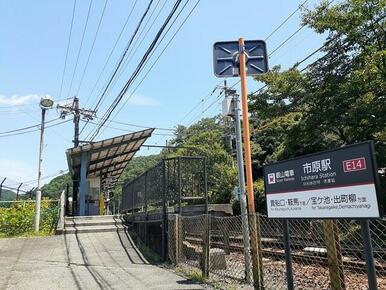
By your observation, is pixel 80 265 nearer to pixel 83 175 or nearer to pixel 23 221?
pixel 23 221

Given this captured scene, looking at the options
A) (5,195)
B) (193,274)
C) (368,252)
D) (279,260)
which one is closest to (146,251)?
(279,260)

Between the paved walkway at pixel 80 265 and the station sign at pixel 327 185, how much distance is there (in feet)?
9.59

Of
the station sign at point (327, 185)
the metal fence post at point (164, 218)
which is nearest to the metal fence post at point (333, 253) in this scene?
the station sign at point (327, 185)

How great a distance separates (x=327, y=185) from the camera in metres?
3.75

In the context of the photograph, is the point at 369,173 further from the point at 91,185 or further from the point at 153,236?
the point at 91,185

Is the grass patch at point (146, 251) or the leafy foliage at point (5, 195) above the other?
the leafy foliage at point (5, 195)

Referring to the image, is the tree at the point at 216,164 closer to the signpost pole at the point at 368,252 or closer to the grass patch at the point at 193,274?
the grass patch at the point at 193,274

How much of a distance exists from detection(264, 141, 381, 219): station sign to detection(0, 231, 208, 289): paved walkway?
292 centimetres

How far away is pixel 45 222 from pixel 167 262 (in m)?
9.39

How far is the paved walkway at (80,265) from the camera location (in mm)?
7309

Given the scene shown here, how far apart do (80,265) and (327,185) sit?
7.11 metres

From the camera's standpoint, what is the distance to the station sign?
10.9 ft

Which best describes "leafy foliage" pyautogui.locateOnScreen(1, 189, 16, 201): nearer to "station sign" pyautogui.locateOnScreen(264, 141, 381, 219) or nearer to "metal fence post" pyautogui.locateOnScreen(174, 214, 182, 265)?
"metal fence post" pyautogui.locateOnScreen(174, 214, 182, 265)

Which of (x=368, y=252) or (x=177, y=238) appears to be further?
(x=177, y=238)
